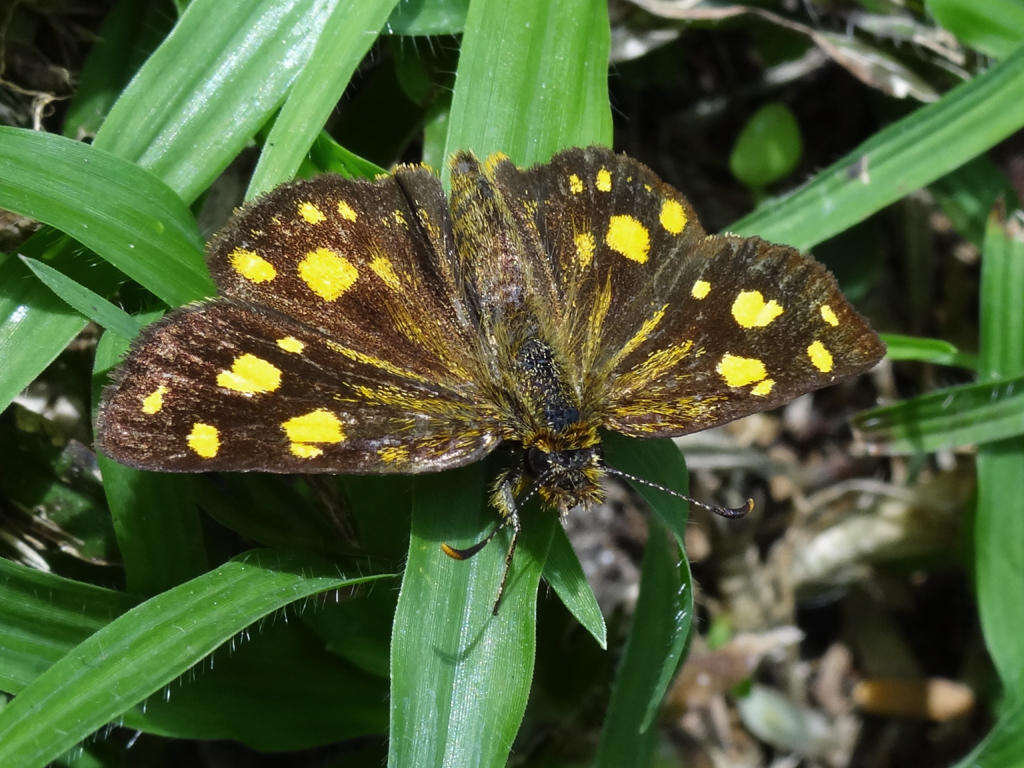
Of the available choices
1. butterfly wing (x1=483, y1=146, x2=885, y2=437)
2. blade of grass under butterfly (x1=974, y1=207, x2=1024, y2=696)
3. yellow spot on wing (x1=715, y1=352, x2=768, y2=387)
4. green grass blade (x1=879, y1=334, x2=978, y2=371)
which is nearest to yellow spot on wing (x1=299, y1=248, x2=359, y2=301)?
butterfly wing (x1=483, y1=146, x2=885, y2=437)

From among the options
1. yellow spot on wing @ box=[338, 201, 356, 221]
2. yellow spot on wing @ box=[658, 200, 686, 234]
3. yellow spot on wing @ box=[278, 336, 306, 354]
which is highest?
yellow spot on wing @ box=[658, 200, 686, 234]

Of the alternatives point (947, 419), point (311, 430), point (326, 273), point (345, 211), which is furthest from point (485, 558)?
point (947, 419)

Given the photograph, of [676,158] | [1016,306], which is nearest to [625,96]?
[676,158]

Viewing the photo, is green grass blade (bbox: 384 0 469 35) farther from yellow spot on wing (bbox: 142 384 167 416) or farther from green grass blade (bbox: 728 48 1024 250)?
yellow spot on wing (bbox: 142 384 167 416)

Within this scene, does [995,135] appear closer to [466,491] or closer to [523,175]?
[523,175]

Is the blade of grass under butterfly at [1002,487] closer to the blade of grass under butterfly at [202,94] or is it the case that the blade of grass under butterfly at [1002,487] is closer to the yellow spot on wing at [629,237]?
the yellow spot on wing at [629,237]

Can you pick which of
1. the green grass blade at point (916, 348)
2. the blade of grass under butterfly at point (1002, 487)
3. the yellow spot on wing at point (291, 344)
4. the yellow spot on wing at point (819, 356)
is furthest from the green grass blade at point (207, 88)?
the blade of grass under butterfly at point (1002, 487)
